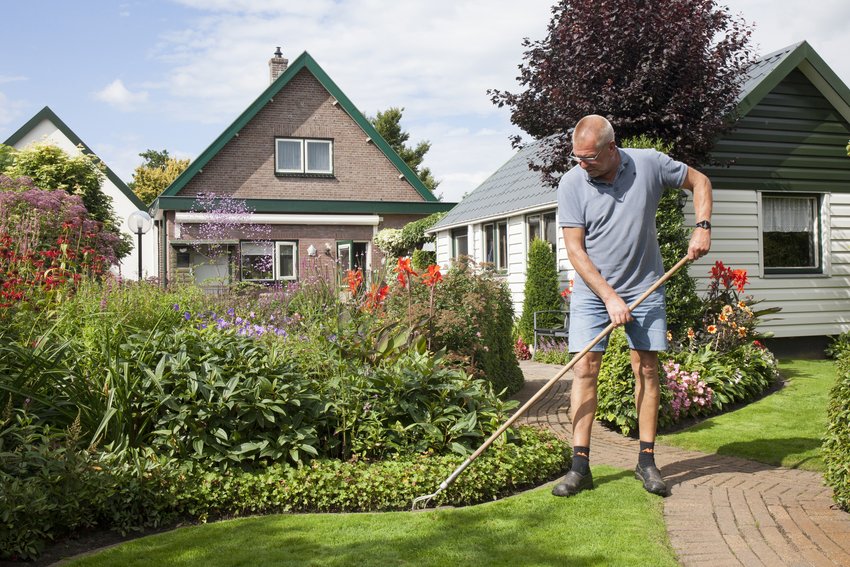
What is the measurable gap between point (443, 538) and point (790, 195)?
34.9 ft

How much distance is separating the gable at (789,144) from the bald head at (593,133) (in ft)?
25.7

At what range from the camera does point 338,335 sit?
545cm

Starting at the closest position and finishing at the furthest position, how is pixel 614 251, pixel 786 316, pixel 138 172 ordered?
pixel 614 251 < pixel 786 316 < pixel 138 172

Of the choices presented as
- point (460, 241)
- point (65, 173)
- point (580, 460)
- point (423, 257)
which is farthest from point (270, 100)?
point (580, 460)

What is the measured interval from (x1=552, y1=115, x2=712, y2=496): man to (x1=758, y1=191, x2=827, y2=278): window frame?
8.14m

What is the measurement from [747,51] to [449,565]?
9252 millimetres

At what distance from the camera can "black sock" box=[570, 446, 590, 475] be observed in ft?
14.7

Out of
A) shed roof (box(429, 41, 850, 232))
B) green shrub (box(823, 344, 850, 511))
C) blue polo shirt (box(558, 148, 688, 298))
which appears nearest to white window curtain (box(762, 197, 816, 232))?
shed roof (box(429, 41, 850, 232))

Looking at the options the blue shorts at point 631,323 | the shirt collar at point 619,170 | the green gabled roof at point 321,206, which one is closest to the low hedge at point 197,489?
the blue shorts at point 631,323

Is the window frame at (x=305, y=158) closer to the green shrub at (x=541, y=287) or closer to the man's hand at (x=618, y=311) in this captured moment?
the green shrub at (x=541, y=287)

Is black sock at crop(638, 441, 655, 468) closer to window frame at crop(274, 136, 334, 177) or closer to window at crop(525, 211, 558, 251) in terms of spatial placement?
window at crop(525, 211, 558, 251)

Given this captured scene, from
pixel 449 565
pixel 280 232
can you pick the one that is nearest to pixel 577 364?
pixel 449 565

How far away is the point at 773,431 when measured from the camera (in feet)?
21.4

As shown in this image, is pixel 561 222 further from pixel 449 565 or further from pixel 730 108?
pixel 730 108
